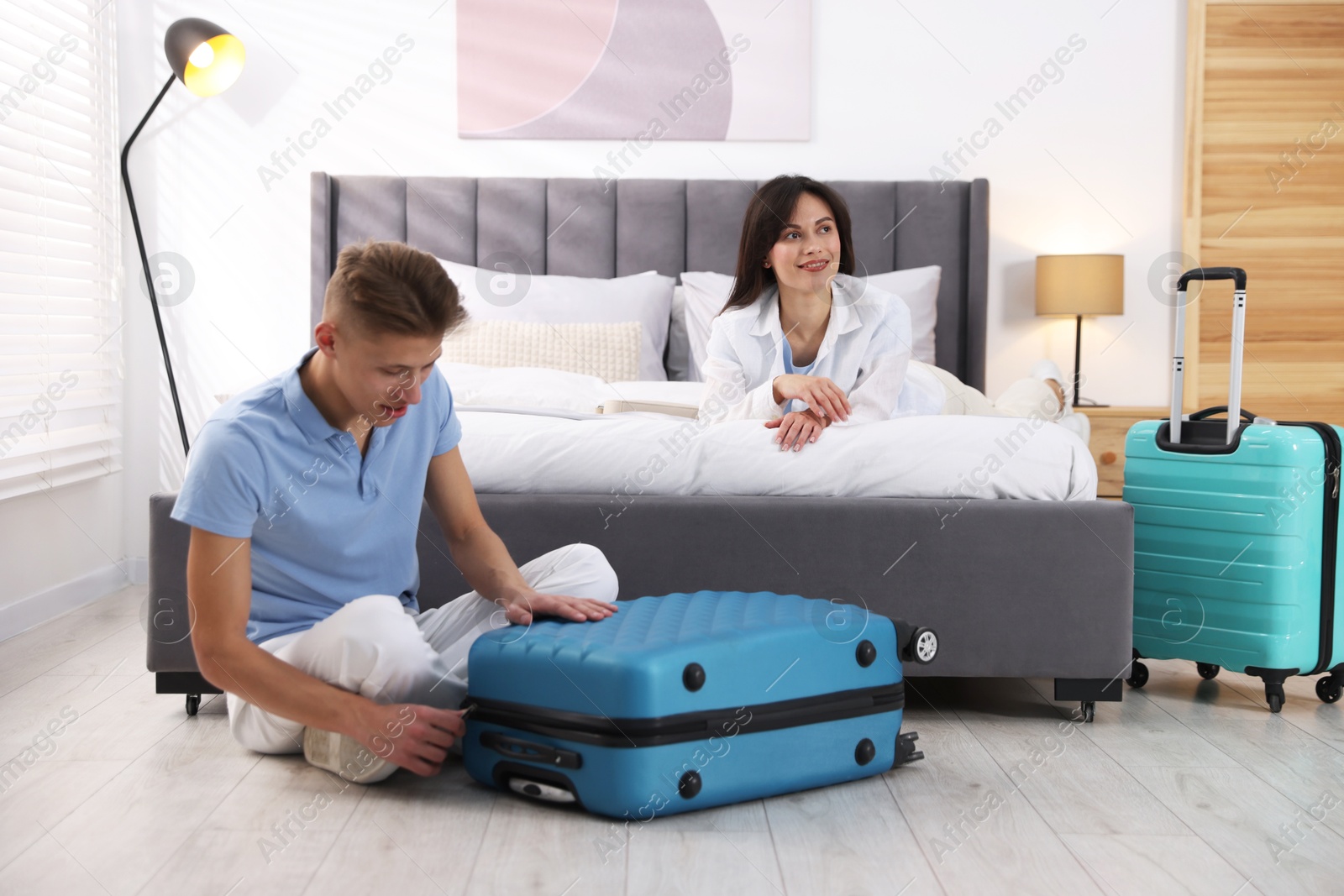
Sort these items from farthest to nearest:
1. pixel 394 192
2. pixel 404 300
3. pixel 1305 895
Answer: pixel 394 192 < pixel 404 300 < pixel 1305 895

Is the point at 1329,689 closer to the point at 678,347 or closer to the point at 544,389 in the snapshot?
the point at 544,389

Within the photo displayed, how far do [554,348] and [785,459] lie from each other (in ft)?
4.24

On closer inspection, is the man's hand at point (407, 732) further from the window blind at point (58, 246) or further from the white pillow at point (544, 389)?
the window blind at point (58, 246)

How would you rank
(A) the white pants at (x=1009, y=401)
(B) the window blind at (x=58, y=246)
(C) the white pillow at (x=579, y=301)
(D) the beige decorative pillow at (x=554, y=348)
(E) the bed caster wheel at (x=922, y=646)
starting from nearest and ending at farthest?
1. (E) the bed caster wheel at (x=922, y=646)
2. (A) the white pants at (x=1009, y=401)
3. (B) the window blind at (x=58, y=246)
4. (D) the beige decorative pillow at (x=554, y=348)
5. (C) the white pillow at (x=579, y=301)

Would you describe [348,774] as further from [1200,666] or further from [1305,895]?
[1200,666]

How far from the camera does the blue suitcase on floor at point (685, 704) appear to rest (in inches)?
55.0

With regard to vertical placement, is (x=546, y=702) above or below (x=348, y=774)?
above

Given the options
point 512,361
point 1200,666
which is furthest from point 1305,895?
point 512,361

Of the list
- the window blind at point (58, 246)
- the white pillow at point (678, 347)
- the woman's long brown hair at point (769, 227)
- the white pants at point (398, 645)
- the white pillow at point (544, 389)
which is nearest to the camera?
the white pants at point (398, 645)

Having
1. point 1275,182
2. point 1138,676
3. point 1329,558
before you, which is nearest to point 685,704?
point 1138,676

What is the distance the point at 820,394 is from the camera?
1951 millimetres

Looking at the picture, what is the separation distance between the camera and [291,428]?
1476 millimetres

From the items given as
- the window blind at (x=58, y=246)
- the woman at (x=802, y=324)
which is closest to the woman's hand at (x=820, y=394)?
the woman at (x=802, y=324)

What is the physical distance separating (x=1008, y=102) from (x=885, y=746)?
107 inches
